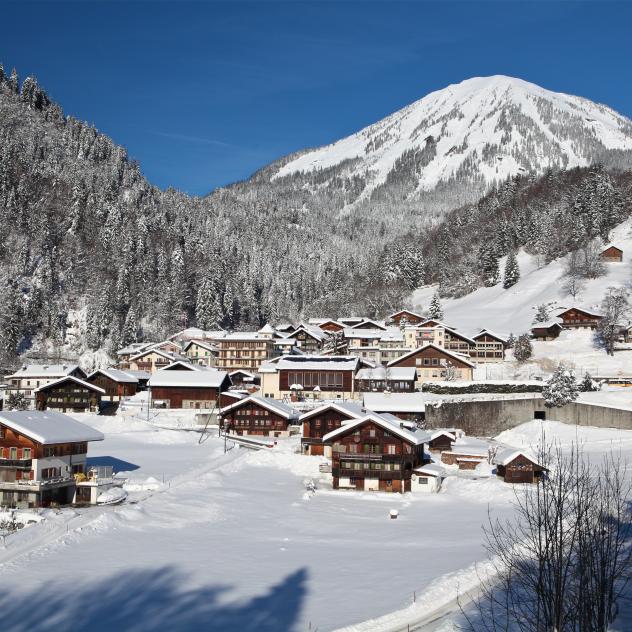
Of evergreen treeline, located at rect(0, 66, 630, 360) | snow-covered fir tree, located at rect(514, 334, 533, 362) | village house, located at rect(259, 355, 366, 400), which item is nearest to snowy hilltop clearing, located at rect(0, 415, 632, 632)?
village house, located at rect(259, 355, 366, 400)

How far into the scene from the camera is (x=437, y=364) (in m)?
88.8

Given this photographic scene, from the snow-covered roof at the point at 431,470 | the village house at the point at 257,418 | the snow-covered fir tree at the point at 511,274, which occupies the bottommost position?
the snow-covered roof at the point at 431,470

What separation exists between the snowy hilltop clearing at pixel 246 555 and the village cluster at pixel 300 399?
3.03 metres

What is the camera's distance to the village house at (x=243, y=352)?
108 metres

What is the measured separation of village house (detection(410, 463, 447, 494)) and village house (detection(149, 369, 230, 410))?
37.0 m

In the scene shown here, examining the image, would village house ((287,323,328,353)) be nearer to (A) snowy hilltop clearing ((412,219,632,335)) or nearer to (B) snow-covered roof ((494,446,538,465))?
(A) snowy hilltop clearing ((412,219,632,335))

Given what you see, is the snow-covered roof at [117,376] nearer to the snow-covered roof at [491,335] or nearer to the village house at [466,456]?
the village house at [466,456]

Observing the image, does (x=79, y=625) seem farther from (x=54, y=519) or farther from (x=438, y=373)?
(x=438, y=373)

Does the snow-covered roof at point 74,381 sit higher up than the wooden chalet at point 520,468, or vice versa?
the snow-covered roof at point 74,381

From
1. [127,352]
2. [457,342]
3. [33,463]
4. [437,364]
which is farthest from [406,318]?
[33,463]

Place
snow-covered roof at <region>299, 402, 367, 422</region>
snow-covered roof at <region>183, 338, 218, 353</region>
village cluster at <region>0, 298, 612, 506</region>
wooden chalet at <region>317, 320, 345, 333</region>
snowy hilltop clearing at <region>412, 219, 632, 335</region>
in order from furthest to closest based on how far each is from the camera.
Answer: wooden chalet at <region>317, 320, 345, 333</region>, snowy hilltop clearing at <region>412, 219, 632, 335</region>, snow-covered roof at <region>183, 338, 218, 353</region>, snow-covered roof at <region>299, 402, 367, 422</region>, village cluster at <region>0, 298, 612, 506</region>

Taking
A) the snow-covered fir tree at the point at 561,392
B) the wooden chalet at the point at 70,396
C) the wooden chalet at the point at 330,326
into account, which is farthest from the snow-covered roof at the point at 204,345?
the snow-covered fir tree at the point at 561,392

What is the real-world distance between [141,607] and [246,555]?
7.34m

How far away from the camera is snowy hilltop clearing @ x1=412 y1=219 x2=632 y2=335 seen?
11012cm
